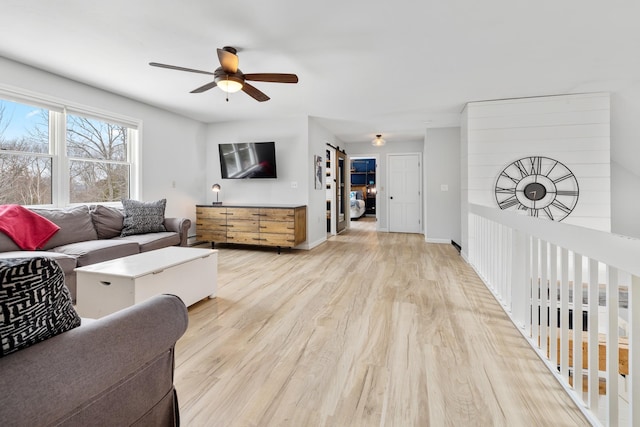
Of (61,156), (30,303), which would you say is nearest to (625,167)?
(30,303)

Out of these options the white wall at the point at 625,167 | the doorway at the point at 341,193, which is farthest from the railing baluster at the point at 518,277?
the doorway at the point at 341,193

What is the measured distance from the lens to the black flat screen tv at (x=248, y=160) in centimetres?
509

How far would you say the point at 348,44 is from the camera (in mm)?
2596

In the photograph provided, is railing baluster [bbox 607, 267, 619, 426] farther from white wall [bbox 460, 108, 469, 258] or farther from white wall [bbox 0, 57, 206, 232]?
white wall [bbox 0, 57, 206, 232]

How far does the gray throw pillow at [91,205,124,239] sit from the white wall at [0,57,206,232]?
82 cm

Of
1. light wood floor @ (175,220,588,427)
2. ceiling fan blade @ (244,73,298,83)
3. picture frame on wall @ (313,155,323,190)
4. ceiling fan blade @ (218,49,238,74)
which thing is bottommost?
light wood floor @ (175,220,588,427)

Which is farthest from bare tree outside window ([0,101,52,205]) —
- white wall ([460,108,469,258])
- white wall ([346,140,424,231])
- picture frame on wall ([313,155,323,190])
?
white wall ([346,140,424,231])

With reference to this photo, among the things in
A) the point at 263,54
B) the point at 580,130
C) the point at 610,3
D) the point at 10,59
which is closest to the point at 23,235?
the point at 10,59

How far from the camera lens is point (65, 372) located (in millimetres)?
684

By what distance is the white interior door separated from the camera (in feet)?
23.3

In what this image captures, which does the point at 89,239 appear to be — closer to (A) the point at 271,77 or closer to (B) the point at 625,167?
(A) the point at 271,77

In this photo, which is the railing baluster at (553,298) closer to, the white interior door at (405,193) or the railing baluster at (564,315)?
the railing baluster at (564,315)

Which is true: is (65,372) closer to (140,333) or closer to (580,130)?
(140,333)

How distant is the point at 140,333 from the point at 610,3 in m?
3.33
